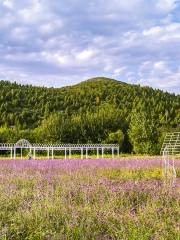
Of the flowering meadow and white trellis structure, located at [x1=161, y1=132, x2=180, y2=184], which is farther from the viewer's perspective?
white trellis structure, located at [x1=161, y1=132, x2=180, y2=184]

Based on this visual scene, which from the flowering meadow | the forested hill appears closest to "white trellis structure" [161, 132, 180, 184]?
the flowering meadow

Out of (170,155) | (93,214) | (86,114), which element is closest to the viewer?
(93,214)

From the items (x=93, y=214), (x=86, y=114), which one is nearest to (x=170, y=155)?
(x=93, y=214)

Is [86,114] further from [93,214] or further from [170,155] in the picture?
[93,214]

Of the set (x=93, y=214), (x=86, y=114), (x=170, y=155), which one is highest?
(x=86, y=114)

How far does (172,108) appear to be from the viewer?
213 feet

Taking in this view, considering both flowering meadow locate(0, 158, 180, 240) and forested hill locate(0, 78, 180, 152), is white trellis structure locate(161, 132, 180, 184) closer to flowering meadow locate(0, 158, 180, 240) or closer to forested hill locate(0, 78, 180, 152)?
flowering meadow locate(0, 158, 180, 240)

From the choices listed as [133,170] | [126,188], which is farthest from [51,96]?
[126,188]

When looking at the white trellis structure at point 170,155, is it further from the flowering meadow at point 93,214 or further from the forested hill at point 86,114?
the forested hill at point 86,114

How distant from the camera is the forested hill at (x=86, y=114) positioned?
44816 mm

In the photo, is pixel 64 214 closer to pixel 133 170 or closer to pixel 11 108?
pixel 133 170

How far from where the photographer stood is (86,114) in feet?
176

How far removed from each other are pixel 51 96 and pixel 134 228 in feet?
230

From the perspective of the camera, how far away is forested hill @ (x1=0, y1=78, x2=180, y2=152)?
147 ft
